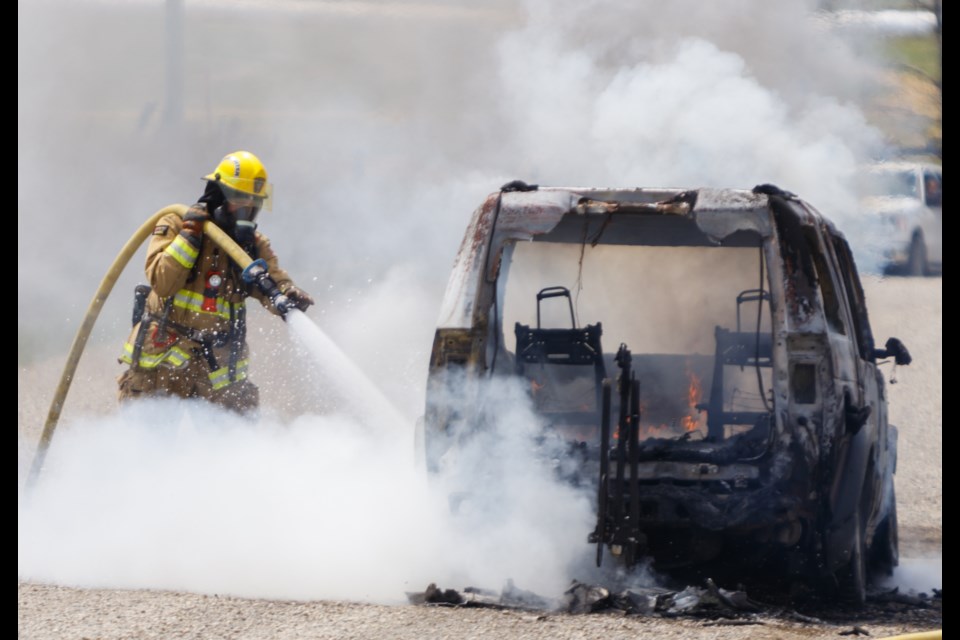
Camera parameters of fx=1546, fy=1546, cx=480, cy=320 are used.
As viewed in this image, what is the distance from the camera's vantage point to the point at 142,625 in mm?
5840

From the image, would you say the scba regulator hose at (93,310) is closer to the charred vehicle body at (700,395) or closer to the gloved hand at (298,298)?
the gloved hand at (298,298)

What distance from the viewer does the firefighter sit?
8.43 meters

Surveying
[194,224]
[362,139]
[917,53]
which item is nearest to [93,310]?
[194,224]

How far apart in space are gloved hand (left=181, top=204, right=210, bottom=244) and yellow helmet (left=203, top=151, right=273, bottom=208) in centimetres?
25

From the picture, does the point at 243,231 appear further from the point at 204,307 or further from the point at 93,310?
the point at 93,310

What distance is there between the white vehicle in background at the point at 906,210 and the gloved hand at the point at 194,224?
296 inches

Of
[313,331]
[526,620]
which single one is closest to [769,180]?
[313,331]

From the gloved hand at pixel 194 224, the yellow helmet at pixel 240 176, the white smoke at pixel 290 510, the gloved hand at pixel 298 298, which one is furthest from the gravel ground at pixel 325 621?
the yellow helmet at pixel 240 176

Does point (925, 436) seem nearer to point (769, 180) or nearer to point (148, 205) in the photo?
point (769, 180)

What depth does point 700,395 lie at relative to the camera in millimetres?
7930

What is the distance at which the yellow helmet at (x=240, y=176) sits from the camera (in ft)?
28.0

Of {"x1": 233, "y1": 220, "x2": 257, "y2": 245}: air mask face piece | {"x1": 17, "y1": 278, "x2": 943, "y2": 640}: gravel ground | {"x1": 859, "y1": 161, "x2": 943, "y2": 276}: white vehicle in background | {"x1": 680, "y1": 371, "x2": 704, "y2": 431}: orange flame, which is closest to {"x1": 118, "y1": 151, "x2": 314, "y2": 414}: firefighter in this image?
{"x1": 233, "y1": 220, "x2": 257, "y2": 245}: air mask face piece

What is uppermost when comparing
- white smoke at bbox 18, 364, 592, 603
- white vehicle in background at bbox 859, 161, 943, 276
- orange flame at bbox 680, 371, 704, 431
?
white vehicle in background at bbox 859, 161, 943, 276

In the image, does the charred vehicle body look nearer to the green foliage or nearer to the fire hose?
the fire hose
